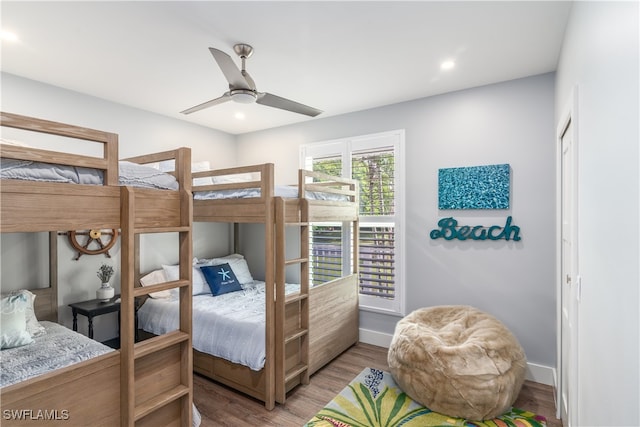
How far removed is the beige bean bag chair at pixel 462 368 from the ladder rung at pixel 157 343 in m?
1.65

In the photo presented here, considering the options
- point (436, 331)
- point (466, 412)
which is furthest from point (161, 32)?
point (466, 412)

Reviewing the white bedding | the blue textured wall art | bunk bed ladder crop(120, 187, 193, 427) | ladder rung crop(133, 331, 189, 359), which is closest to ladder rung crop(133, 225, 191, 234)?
bunk bed ladder crop(120, 187, 193, 427)

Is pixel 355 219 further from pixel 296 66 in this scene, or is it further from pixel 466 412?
pixel 466 412

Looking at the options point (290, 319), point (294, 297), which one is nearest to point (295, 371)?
point (290, 319)

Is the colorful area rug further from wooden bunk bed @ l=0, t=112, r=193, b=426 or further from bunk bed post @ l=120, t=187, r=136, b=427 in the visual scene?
bunk bed post @ l=120, t=187, r=136, b=427

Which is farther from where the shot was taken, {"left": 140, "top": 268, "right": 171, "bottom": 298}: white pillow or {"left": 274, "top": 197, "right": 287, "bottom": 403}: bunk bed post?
{"left": 140, "top": 268, "right": 171, "bottom": 298}: white pillow

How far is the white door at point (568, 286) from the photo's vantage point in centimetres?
178

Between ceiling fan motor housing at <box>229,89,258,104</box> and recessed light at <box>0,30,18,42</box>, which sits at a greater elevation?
recessed light at <box>0,30,18,42</box>

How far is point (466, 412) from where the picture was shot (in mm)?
2326

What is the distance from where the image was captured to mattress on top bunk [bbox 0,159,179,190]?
1.36 m

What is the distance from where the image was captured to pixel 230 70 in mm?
2082

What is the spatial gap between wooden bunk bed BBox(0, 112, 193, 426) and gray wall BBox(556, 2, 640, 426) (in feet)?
6.38

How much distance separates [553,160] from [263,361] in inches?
118

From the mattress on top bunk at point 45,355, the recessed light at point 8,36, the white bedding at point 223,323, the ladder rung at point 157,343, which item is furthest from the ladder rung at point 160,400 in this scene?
the recessed light at point 8,36
